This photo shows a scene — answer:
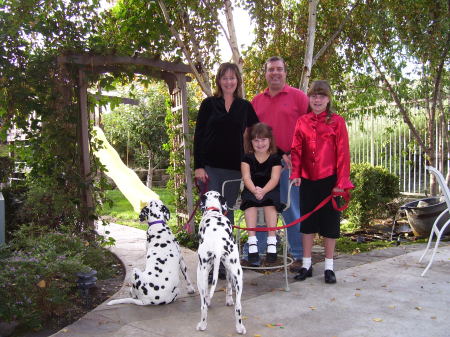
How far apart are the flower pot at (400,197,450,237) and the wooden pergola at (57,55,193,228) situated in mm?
3397

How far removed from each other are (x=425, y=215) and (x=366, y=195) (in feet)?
4.26

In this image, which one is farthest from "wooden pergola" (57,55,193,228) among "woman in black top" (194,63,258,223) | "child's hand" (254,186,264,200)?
"child's hand" (254,186,264,200)

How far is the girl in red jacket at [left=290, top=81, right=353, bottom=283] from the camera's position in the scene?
442 centimetres

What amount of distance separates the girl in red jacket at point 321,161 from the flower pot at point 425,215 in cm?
305

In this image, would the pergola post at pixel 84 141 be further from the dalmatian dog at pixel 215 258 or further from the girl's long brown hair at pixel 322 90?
the girl's long brown hair at pixel 322 90

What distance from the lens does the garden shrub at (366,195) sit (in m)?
8.32

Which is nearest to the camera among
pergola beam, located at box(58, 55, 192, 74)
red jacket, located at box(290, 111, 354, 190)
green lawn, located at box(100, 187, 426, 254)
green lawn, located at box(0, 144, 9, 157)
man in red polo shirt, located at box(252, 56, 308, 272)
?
red jacket, located at box(290, 111, 354, 190)

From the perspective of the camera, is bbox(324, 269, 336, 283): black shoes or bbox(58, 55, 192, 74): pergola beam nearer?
bbox(324, 269, 336, 283): black shoes

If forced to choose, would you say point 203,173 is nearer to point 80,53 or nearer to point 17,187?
point 80,53

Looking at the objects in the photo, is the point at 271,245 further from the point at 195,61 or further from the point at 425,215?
the point at 425,215

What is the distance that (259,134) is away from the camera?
435 cm

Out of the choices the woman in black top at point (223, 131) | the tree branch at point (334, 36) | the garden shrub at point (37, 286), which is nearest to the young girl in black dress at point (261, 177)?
the woman in black top at point (223, 131)

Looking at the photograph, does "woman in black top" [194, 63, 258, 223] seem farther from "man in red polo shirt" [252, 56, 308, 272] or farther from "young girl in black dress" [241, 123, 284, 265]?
"man in red polo shirt" [252, 56, 308, 272]

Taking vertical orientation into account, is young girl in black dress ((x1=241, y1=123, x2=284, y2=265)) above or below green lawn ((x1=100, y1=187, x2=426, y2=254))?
above
